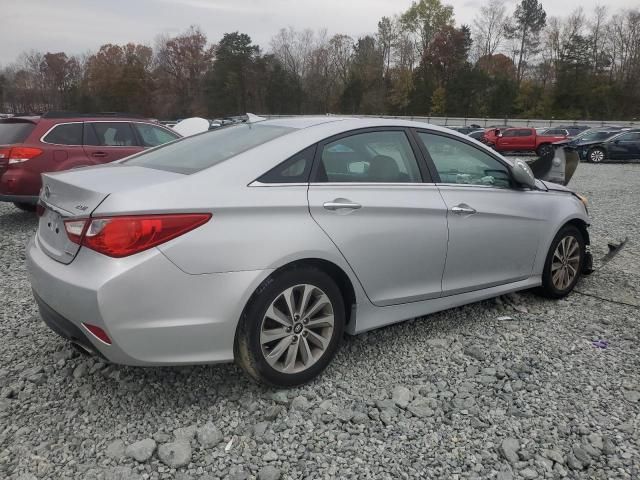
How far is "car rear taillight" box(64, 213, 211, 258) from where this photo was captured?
229 centimetres

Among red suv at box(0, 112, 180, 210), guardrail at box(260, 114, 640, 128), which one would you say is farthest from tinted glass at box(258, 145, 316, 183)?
guardrail at box(260, 114, 640, 128)

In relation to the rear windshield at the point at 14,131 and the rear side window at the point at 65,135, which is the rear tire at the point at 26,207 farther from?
the rear side window at the point at 65,135

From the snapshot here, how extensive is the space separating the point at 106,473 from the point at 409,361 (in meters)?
1.80

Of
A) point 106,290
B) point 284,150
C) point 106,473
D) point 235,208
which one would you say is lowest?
point 106,473

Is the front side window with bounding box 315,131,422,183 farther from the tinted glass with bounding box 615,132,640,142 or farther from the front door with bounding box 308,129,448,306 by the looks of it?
the tinted glass with bounding box 615,132,640,142

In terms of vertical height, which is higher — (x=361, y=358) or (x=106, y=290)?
(x=106, y=290)

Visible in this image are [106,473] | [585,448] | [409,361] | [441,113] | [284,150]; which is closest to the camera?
[106,473]

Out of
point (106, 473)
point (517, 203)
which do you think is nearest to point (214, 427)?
point (106, 473)

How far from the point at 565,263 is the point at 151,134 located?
651 cm

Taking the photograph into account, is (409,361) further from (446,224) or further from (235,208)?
(235,208)

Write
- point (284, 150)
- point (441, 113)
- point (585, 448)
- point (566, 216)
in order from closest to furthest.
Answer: point (585, 448) < point (284, 150) < point (566, 216) < point (441, 113)

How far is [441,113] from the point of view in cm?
6241

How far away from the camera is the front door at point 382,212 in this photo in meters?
2.84

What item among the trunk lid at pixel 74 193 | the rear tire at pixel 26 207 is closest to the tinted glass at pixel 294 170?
the trunk lid at pixel 74 193
